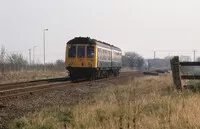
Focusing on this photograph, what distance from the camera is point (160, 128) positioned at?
259 inches

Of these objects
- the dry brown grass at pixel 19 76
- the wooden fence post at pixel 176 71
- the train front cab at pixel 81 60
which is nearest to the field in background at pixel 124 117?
the wooden fence post at pixel 176 71

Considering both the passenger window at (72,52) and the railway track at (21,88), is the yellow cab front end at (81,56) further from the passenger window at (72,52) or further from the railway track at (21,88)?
the railway track at (21,88)

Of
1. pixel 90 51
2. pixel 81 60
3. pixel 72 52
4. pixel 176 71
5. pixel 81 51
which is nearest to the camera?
pixel 176 71

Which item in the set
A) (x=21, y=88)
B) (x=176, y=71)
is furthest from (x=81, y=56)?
(x=176, y=71)

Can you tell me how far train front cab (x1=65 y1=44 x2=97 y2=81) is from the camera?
28.7 metres

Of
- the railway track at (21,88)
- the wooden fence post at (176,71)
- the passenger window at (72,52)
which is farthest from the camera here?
the passenger window at (72,52)

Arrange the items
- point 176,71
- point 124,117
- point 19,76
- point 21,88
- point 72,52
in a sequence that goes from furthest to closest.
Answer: point 19,76, point 72,52, point 21,88, point 176,71, point 124,117

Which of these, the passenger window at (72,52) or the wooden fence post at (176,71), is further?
the passenger window at (72,52)

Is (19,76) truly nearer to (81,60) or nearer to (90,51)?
(81,60)

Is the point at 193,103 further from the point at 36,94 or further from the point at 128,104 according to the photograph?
the point at 36,94

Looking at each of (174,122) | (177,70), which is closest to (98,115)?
(174,122)

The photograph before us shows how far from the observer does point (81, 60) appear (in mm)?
29125

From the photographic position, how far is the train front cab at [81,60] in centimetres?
2869

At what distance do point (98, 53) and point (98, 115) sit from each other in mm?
21497
